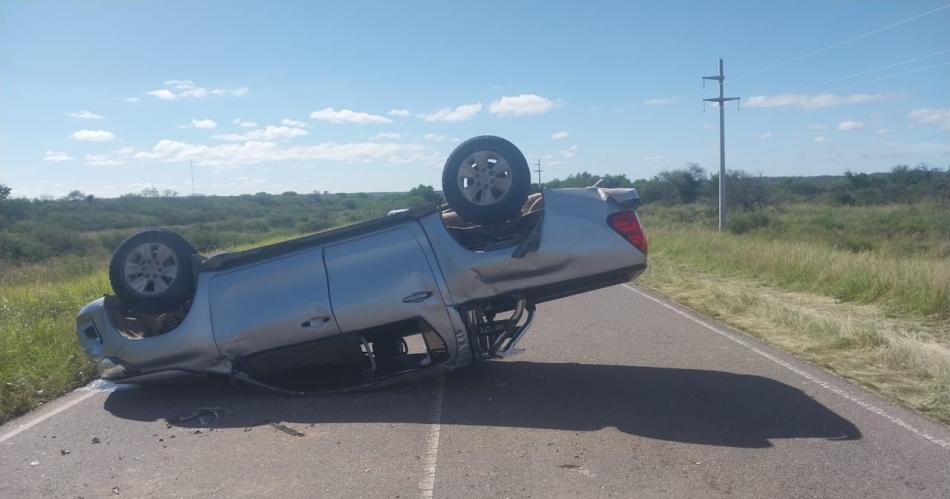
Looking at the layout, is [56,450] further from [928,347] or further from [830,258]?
[830,258]

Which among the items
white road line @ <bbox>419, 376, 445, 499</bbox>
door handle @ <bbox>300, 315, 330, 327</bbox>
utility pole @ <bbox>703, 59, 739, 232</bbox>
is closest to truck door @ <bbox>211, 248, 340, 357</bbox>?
door handle @ <bbox>300, 315, 330, 327</bbox>

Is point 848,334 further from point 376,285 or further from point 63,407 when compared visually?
point 63,407

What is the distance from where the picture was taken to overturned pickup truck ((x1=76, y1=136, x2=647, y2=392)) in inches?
299

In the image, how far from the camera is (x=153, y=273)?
823 centimetres

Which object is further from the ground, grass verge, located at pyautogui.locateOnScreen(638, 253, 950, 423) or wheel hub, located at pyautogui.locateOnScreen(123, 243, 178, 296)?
wheel hub, located at pyautogui.locateOnScreen(123, 243, 178, 296)

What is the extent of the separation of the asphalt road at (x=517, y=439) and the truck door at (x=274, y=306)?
0.62 meters

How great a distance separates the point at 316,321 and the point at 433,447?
2.00 m

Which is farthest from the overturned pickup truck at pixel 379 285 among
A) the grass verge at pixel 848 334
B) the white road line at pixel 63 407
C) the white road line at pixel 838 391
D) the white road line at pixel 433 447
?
the grass verge at pixel 848 334

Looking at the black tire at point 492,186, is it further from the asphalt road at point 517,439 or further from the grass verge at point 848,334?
the grass verge at point 848,334

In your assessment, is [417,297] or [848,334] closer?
[417,297]

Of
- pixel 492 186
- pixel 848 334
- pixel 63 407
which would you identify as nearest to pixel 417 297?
pixel 492 186

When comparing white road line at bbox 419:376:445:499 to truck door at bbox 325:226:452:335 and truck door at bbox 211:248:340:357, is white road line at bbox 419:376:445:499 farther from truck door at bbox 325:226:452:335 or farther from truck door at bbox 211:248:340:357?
truck door at bbox 211:248:340:357

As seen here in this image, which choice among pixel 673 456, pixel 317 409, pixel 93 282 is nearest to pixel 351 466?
pixel 317 409

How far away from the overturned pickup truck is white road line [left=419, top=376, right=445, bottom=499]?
1.15 feet
